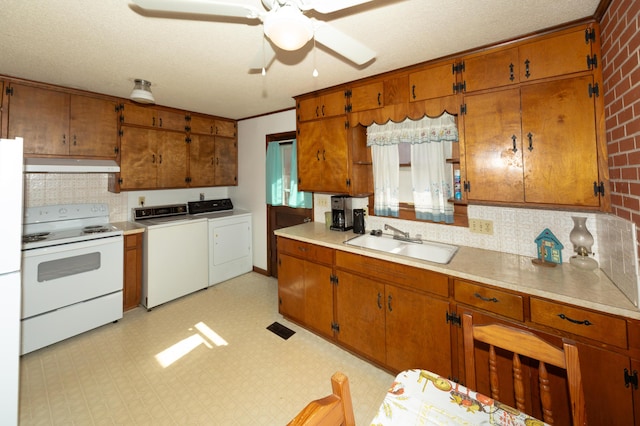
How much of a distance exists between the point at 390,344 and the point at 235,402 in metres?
1.21

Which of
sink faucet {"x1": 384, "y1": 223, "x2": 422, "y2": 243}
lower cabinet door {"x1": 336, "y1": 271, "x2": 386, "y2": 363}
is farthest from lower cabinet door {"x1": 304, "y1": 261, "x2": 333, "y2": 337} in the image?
sink faucet {"x1": 384, "y1": 223, "x2": 422, "y2": 243}

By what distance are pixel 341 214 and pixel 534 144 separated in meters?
1.66

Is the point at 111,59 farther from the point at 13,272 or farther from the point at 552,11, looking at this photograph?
the point at 552,11

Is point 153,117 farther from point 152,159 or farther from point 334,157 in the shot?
point 334,157

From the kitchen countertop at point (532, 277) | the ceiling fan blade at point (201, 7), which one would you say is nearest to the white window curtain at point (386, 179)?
the kitchen countertop at point (532, 277)

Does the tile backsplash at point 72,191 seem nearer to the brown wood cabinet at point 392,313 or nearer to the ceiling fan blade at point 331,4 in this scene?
the brown wood cabinet at point 392,313

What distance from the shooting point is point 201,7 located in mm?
991

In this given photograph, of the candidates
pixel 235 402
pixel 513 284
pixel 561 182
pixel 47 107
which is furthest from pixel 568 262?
pixel 47 107

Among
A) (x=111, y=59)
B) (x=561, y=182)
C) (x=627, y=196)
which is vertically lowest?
(x=627, y=196)

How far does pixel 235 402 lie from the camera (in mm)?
1841

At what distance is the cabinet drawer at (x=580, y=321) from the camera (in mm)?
1209

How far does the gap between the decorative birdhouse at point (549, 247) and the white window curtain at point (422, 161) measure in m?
0.61

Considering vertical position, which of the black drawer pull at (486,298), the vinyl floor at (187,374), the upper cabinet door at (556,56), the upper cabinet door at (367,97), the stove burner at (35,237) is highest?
the upper cabinet door at (367,97)

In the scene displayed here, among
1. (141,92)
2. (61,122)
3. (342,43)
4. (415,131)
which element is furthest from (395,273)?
(61,122)
